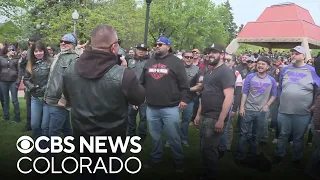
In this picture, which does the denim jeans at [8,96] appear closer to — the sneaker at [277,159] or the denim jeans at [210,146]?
the denim jeans at [210,146]

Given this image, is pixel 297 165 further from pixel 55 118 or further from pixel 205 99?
pixel 55 118

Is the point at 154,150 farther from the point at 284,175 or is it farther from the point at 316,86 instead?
the point at 316,86

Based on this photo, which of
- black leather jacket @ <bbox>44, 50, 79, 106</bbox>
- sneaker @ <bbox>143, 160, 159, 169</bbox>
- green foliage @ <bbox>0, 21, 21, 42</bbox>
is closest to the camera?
black leather jacket @ <bbox>44, 50, 79, 106</bbox>

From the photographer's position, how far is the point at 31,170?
5.01 m

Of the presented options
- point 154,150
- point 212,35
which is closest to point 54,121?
point 154,150

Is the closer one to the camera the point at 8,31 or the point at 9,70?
the point at 9,70

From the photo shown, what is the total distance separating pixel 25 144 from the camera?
20.7 ft

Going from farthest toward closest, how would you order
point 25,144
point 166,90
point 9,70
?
point 9,70 → point 25,144 → point 166,90

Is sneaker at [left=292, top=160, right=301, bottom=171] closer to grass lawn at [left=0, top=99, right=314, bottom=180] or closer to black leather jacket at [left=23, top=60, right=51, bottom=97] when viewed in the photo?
grass lawn at [left=0, top=99, right=314, bottom=180]

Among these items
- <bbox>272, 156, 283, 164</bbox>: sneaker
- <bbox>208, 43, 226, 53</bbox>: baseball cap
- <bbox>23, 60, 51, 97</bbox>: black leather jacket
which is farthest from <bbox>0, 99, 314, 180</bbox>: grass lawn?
<bbox>208, 43, 226, 53</bbox>: baseball cap

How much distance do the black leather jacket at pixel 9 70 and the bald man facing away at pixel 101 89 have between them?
227 inches

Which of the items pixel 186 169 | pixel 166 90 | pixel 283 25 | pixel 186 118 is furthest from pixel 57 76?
pixel 283 25

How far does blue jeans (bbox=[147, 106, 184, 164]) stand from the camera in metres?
5.05

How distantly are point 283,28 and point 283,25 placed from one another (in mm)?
217
